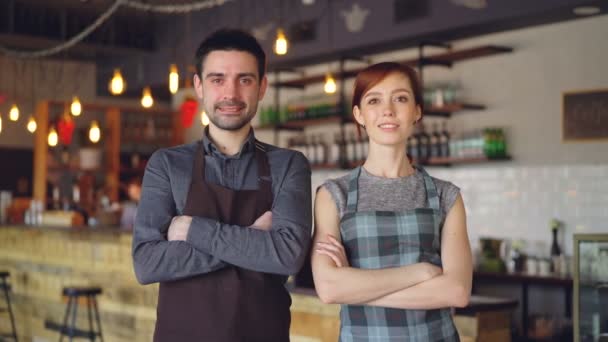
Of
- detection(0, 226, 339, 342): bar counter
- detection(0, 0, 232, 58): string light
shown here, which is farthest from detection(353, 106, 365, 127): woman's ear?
detection(0, 0, 232, 58): string light

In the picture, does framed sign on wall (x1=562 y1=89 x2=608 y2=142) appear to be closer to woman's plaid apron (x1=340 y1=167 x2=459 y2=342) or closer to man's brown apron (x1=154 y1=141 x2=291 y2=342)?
woman's plaid apron (x1=340 y1=167 x2=459 y2=342)

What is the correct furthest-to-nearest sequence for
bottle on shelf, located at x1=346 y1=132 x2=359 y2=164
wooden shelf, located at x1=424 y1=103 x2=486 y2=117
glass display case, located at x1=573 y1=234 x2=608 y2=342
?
bottle on shelf, located at x1=346 y1=132 x2=359 y2=164
wooden shelf, located at x1=424 y1=103 x2=486 y2=117
glass display case, located at x1=573 y1=234 x2=608 y2=342

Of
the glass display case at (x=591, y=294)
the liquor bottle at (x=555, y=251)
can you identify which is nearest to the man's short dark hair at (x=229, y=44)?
the glass display case at (x=591, y=294)

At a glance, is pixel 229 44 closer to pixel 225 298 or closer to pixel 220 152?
pixel 220 152

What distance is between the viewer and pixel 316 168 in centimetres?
906

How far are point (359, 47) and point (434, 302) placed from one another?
6.24m

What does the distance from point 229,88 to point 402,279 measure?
2.36 feet

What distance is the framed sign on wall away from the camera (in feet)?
22.1

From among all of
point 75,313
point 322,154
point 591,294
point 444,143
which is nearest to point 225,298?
point 591,294

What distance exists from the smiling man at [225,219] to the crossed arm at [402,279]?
112mm

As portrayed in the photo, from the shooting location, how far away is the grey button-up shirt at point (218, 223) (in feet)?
7.24

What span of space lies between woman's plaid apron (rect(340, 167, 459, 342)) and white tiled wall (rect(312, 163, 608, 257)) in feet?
16.5

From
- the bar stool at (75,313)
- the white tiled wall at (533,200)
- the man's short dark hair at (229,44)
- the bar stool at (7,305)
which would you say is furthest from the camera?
the bar stool at (7,305)

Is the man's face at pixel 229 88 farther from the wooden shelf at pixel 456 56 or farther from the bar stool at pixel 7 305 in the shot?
the bar stool at pixel 7 305
